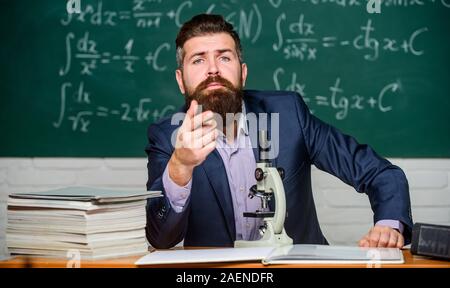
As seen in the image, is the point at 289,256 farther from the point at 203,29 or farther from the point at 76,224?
the point at 203,29

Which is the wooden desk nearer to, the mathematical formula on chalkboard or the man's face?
the man's face

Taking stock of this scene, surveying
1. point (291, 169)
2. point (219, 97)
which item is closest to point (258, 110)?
point (219, 97)

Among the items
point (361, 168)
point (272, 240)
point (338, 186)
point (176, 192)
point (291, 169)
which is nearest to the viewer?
point (272, 240)

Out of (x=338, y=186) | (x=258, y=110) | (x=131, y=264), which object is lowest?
(x=131, y=264)

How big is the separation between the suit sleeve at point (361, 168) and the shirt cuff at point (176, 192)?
68 centimetres

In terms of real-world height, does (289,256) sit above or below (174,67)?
below

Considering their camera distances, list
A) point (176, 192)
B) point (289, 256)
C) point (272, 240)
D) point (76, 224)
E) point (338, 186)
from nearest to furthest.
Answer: point (289, 256), point (76, 224), point (272, 240), point (176, 192), point (338, 186)

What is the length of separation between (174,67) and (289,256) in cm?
198

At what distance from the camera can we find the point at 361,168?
2.59 metres

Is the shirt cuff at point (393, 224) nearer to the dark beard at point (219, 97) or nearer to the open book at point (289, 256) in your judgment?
the open book at point (289, 256)

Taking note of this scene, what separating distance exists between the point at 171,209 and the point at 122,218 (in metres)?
0.32

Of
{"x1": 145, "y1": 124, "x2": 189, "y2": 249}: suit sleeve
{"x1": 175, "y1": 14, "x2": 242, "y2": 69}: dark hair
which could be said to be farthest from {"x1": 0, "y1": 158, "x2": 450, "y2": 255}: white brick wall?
{"x1": 145, "y1": 124, "x2": 189, "y2": 249}: suit sleeve

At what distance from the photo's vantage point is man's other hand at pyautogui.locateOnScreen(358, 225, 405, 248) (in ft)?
6.40

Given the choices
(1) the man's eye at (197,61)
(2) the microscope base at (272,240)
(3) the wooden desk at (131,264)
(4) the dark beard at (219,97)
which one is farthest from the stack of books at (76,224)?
(1) the man's eye at (197,61)
